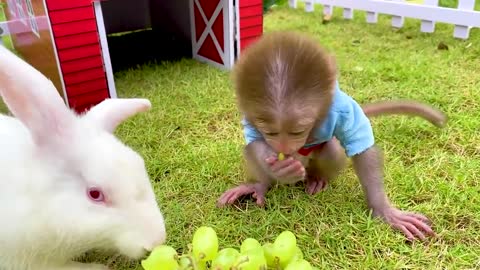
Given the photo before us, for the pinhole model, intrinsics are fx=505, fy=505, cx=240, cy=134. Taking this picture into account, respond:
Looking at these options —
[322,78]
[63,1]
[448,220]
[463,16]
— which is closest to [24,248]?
[322,78]

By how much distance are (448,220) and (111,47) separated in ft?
9.10

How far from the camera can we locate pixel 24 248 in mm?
1100

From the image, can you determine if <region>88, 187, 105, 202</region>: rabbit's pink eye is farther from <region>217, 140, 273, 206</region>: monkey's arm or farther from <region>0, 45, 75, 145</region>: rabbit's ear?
<region>217, 140, 273, 206</region>: monkey's arm

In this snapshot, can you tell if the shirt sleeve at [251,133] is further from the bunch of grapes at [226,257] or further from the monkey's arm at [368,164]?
the bunch of grapes at [226,257]

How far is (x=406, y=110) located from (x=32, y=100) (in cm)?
136

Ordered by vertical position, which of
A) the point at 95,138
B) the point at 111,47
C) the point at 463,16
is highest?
the point at 95,138

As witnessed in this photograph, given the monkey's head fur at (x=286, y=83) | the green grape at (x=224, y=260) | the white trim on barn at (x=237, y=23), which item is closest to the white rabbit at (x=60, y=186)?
the green grape at (x=224, y=260)

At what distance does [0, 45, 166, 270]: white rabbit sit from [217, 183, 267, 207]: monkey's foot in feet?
1.78

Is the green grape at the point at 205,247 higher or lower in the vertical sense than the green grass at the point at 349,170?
higher

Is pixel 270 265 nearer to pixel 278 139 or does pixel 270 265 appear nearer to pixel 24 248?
pixel 278 139

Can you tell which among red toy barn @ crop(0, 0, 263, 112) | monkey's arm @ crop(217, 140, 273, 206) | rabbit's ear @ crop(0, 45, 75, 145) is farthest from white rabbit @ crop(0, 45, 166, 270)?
red toy barn @ crop(0, 0, 263, 112)

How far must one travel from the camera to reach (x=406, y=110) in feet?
6.26

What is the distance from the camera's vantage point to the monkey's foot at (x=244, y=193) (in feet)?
5.43

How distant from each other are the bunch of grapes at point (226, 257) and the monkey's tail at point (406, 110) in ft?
2.86
